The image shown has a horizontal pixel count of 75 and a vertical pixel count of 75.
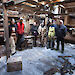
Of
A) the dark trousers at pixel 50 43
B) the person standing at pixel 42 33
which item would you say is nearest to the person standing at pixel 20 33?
the person standing at pixel 42 33

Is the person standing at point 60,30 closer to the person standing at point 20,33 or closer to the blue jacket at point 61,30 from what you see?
the blue jacket at point 61,30

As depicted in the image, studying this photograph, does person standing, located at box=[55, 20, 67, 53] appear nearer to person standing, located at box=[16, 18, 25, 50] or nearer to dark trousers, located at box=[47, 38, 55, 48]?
dark trousers, located at box=[47, 38, 55, 48]

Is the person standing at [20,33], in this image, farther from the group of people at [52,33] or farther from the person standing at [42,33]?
the person standing at [42,33]

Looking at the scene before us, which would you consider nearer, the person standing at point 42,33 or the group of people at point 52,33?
the group of people at point 52,33

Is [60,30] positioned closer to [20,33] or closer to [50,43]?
[50,43]

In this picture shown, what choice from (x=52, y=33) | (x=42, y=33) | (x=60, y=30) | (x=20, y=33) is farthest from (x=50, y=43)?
(x=20, y=33)

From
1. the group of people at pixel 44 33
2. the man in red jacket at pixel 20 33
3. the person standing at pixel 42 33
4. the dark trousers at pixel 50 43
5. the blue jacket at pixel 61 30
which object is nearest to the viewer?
the group of people at pixel 44 33

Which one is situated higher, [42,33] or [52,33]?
[52,33]

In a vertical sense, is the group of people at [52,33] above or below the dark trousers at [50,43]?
above

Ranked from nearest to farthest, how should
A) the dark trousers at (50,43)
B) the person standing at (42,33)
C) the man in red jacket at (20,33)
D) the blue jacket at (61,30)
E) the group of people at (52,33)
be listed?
the blue jacket at (61,30), the group of people at (52,33), the man in red jacket at (20,33), the dark trousers at (50,43), the person standing at (42,33)

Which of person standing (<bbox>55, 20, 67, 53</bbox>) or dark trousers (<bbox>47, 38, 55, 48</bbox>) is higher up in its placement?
person standing (<bbox>55, 20, 67, 53</bbox>)

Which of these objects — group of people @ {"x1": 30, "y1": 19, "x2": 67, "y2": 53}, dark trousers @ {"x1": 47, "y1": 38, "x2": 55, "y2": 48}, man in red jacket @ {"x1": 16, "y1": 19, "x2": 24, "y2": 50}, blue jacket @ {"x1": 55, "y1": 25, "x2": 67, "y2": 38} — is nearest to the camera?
blue jacket @ {"x1": 55, "y1": 25, "x2": 67, "y2": 38}

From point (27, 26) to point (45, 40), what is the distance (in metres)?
4.65

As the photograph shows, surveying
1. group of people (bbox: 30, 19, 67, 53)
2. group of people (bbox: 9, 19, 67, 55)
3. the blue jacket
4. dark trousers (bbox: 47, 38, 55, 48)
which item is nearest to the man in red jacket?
group of people (bbox: 9, 19, 67, 55)
